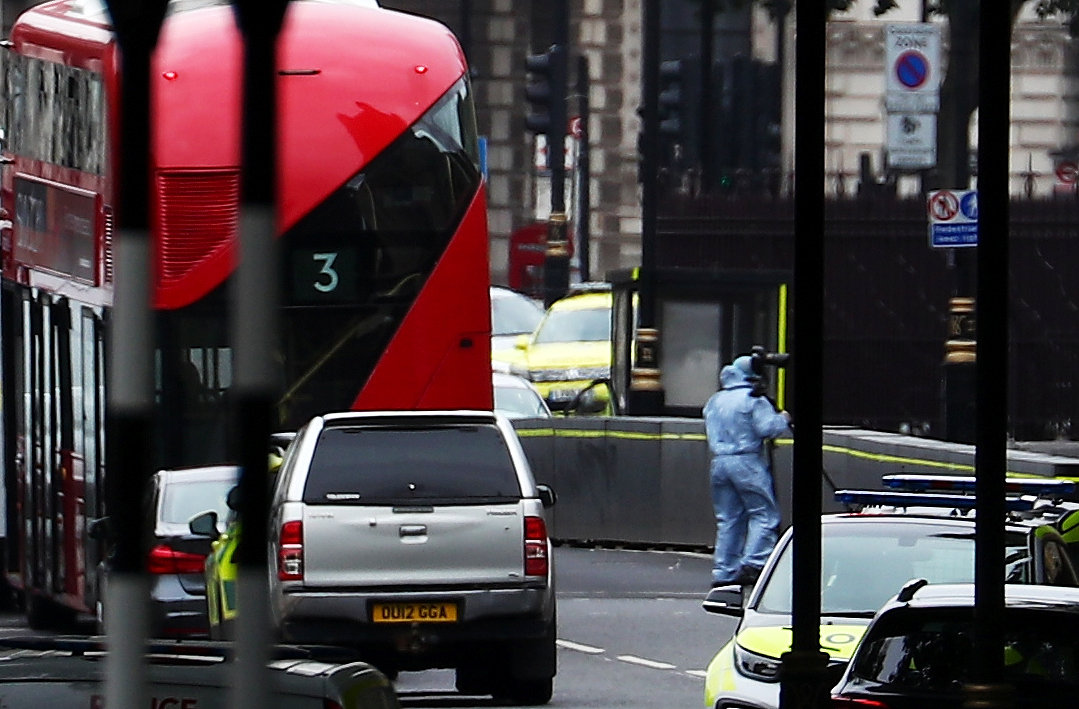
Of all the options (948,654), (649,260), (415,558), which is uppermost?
(649,260)

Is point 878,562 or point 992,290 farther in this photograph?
point 878,562

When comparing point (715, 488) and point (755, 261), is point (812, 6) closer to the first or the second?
point (715, 488)

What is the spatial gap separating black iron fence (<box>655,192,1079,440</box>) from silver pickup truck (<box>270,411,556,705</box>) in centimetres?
1610

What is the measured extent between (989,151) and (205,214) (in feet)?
28.5

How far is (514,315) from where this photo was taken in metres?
39.7

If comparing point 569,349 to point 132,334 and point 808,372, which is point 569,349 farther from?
point 132,334

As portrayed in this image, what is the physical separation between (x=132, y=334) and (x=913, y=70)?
20.9m

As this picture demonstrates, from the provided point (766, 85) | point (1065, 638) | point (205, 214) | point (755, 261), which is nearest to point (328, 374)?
point (205, 214)

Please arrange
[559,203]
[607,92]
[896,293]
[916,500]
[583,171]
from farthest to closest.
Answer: [607,92] → [583,171] → [559,203] → [896,293] → [916,500]

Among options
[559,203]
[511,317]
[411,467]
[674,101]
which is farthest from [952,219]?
[559,203]

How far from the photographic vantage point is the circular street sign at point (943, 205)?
845 inches

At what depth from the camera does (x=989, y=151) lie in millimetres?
8219

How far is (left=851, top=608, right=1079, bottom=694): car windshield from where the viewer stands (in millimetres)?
8672

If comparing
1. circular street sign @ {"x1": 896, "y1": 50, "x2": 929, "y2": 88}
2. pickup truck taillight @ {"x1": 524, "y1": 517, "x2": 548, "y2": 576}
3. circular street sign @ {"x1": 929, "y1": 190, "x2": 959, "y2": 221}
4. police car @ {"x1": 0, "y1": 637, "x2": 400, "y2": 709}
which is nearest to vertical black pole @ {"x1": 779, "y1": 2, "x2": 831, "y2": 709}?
→ police car @ {"x1": 0, "y1": 637, "x2": 400, "y2": 709}
